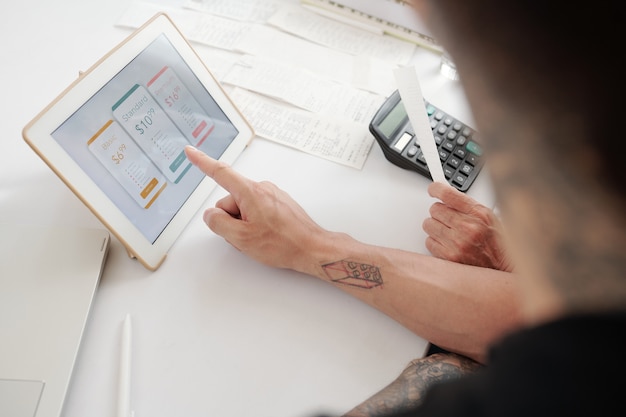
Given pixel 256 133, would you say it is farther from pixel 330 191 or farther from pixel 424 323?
pixel 424 323

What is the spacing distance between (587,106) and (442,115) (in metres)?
0.74

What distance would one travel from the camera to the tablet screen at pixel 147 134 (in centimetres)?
71

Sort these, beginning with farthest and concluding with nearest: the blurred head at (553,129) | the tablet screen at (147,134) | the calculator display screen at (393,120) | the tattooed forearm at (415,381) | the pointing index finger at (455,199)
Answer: the calculator display screen at (393,120), the pointing index finger at (455,199), the tablet screen at (147,134), the tattooed forearm at (415,381), the blurred head at (553,129)

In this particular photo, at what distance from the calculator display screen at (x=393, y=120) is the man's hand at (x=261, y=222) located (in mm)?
246

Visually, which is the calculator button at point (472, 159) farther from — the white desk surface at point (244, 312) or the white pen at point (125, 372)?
the white pen at point (125, 372)

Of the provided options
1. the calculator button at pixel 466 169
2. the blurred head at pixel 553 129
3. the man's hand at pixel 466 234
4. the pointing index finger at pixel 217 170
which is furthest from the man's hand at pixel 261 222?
the blurred head at pixel 553 129

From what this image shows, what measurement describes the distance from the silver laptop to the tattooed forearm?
40cm

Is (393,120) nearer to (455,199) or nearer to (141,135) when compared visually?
(455,199)

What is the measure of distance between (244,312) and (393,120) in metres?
0.47

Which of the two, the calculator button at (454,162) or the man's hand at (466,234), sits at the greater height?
the calculator button at (454,162)

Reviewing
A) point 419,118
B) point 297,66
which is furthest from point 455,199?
point 297,66

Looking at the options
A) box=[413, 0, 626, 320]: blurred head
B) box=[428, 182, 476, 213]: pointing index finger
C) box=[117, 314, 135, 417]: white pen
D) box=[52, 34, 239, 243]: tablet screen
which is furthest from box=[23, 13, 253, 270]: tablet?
box=[413, 0, 626, 320]: blurred head

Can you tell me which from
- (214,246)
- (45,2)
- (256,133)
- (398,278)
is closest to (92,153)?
(214,246)

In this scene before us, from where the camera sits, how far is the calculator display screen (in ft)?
3.05
